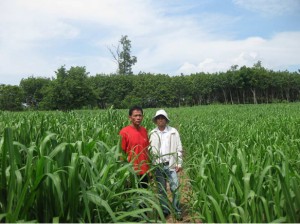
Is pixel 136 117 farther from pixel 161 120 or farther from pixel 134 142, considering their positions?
pixel 161 120

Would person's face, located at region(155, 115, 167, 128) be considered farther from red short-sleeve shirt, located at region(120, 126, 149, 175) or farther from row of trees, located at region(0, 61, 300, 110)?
row of trees, located at region(0, 61, 300, 110)

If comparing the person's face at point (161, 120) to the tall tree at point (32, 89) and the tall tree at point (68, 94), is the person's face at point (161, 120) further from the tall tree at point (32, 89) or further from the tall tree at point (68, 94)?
the tall tree at point (32, 89)

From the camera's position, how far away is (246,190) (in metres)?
2.30

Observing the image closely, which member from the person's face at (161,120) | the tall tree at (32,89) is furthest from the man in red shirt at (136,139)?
the tall tree at (32,89)

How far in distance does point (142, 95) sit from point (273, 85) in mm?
27504

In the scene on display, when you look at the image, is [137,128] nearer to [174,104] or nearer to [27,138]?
[27,138]

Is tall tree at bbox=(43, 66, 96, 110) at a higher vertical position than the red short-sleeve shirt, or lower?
higher

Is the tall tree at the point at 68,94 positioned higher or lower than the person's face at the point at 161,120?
higher

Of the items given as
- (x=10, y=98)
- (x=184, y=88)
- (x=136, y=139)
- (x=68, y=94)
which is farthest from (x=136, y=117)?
(x=184, y=88)

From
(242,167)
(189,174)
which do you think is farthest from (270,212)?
(189,174)

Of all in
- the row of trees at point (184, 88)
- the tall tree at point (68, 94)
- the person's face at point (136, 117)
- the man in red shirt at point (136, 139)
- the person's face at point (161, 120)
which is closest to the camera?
the man in red shirt at point (136, 139)

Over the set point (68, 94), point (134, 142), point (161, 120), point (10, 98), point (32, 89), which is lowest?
point (134, 142)

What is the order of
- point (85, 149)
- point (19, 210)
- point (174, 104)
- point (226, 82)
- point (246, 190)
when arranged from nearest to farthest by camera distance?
point (19, 210) → point (246, 190) → point (85, 149) → point (226, 82) → point (174, 104)

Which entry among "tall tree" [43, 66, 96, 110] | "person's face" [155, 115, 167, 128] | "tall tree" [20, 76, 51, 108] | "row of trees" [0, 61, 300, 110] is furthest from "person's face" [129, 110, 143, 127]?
"tall tree" [20, 76, 51, 108]
